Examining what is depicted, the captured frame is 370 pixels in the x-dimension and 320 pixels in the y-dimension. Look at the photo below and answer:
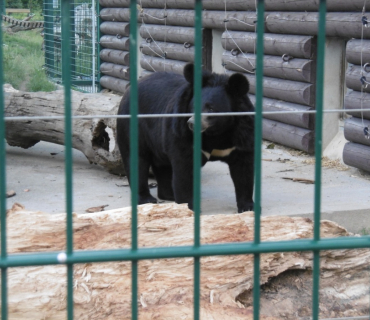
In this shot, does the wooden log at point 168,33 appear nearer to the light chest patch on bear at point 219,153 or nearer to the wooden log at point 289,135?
the wooden log at point 289,135

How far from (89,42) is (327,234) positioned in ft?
38.0

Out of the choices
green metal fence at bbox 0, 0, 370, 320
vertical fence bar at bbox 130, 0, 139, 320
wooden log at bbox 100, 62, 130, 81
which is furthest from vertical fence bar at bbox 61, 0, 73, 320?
wooden log at bbox 100, 62, 130, 81

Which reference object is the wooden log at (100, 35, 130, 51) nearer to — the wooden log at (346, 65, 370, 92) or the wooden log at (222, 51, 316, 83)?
the wooden log at (222, 51, 316, 83)

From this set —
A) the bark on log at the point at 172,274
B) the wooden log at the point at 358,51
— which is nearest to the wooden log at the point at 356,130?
the wooden log at the point at 358,51

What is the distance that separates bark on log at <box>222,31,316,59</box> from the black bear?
2.26 metres

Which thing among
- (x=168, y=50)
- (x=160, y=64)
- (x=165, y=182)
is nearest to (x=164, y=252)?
(x=165, y=182)

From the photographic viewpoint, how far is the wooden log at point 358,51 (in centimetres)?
647

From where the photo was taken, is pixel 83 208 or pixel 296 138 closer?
pixel 83 208

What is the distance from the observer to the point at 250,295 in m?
3.61

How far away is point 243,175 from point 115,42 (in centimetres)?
841

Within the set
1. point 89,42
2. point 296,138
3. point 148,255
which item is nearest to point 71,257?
point 148,255

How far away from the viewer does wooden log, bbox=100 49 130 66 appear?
42.2ft

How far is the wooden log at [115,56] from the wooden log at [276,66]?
3.91 m

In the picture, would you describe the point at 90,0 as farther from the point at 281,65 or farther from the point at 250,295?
the point at 250,295
